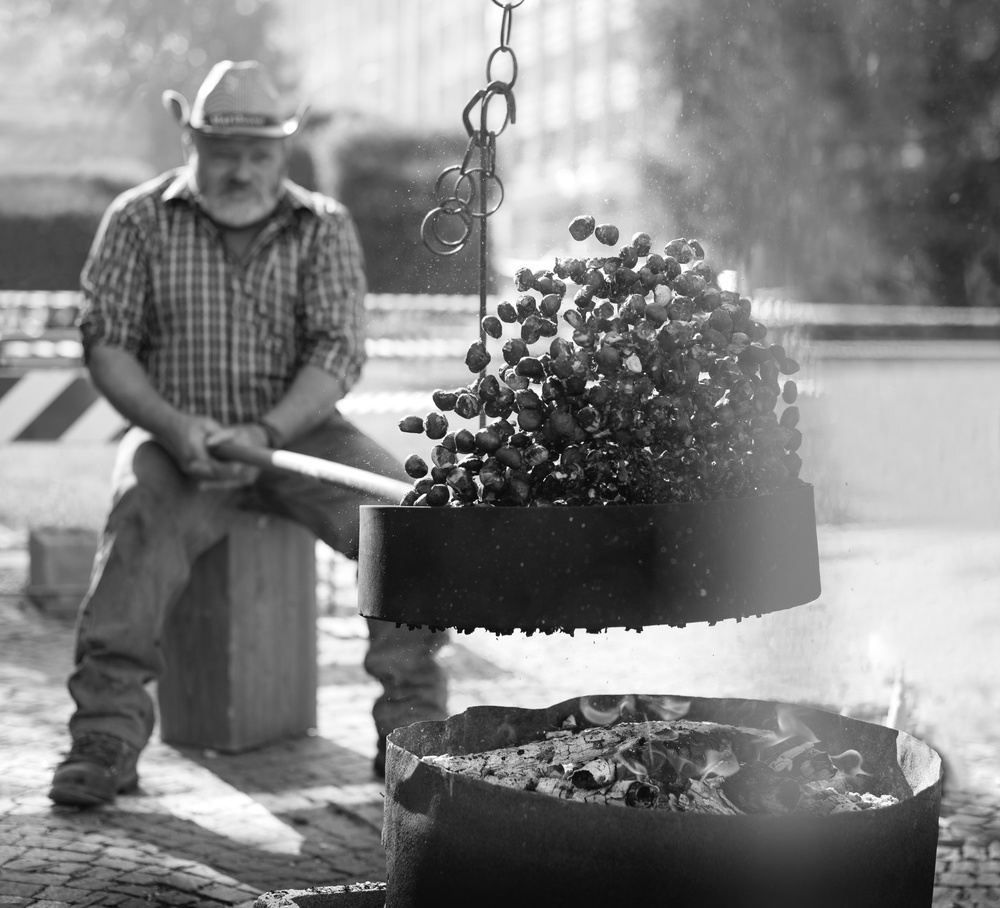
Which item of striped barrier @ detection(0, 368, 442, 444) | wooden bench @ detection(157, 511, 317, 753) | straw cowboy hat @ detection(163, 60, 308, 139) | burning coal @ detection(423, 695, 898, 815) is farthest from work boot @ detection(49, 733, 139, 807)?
striped barrier @ detection(0, 368, 442, 444)

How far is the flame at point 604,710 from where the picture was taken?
2883 millimetres

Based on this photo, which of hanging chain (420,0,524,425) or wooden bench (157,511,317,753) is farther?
wooden bench (157,511,317,753)

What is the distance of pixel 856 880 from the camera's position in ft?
7.19

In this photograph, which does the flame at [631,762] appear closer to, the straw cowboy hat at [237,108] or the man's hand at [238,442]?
the man's hand at [238,442]

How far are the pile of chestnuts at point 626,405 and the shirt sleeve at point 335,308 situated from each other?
2147mm

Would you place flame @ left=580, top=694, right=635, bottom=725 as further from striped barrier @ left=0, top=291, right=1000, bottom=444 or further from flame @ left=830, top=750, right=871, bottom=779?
striped barrier @ left=0, top=291, right=1000, bottom=444

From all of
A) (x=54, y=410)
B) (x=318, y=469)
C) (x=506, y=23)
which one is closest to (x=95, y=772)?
(x=318, y=469)

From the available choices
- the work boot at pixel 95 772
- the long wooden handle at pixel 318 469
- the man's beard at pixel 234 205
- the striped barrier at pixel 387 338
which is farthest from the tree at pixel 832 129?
the work boot at pixel 95 772

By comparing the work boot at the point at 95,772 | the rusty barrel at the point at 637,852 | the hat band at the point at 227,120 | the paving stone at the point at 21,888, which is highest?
the hat band at the point at 227,120

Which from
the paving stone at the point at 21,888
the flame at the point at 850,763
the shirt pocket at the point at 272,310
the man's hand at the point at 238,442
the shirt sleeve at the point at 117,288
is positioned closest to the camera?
the flame at the point at 850,763

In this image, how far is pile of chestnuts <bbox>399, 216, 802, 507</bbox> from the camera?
2.36 metres

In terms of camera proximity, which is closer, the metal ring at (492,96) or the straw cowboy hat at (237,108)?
the metal ring at (492,96)

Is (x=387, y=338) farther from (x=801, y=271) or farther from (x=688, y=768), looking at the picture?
(x=688, y=768)

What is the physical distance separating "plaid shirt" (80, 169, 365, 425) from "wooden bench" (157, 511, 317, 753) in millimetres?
464
